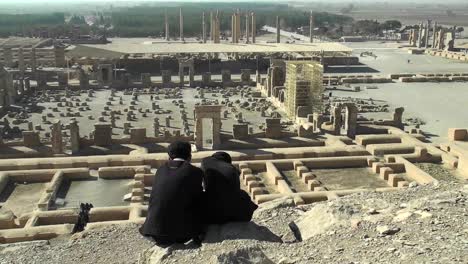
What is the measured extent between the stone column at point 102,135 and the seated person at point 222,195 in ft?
43.4

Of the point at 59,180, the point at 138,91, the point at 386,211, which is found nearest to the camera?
the point at 386,211

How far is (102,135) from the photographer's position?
20.1 meters

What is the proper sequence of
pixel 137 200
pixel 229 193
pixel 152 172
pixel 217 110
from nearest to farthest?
pixel 229 193, pixel 137 200, pixel 152 172, pixel 217 110

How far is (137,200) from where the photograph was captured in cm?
1355

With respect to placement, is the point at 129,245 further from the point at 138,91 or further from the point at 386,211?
the point at 138,91

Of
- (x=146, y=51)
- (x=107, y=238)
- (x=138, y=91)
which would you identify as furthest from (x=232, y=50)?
(x=107, y=238)

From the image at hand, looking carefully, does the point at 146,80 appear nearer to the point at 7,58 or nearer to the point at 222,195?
the point at 7,58

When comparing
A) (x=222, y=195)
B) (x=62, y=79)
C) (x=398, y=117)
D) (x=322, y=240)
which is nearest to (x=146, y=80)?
(x=62, y=79)

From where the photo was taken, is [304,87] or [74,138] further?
[304,87]

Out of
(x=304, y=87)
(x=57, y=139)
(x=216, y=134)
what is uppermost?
(x=304, y=87)

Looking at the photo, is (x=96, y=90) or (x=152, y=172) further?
(x=96, y=90)

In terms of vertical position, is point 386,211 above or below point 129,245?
above

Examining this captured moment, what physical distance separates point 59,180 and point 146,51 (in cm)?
3734

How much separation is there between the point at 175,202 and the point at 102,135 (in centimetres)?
1390
